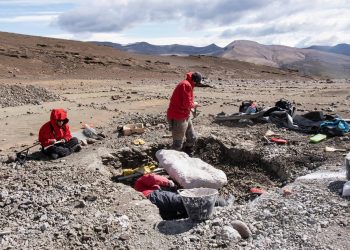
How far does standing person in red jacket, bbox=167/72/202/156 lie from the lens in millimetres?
7684

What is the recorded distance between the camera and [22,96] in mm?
15391

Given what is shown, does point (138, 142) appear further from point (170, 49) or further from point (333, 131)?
point (170, 49)

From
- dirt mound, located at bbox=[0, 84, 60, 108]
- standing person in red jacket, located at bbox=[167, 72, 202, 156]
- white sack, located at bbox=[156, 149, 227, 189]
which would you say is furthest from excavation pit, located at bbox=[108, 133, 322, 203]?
dirt mound, located at bbox=[0, 84, 60, 108]

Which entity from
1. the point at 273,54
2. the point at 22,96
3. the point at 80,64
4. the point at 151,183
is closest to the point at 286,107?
the point at 151,183

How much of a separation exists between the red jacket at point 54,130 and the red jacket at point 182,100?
5.97 feet

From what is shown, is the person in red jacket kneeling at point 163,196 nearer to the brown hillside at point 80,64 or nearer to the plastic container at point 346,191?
the plastic container at point 346,191

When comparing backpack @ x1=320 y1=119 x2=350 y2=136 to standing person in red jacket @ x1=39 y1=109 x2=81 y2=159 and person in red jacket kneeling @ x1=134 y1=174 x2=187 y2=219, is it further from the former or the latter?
standing person in red jacket @ x1=39 y1=109 x2=81 y2=159

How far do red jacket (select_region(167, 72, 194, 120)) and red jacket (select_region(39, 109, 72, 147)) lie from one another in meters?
1.82

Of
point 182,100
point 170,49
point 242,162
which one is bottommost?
point 242,162

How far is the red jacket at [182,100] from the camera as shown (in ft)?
25.1

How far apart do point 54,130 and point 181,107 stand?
2235mm

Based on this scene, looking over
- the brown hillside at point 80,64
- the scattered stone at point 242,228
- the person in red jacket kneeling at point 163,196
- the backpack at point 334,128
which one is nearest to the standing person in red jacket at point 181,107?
the person in red jacket kneeling at point 163,196

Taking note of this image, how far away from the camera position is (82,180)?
644cm

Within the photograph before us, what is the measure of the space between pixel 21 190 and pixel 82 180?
804 millimetres
